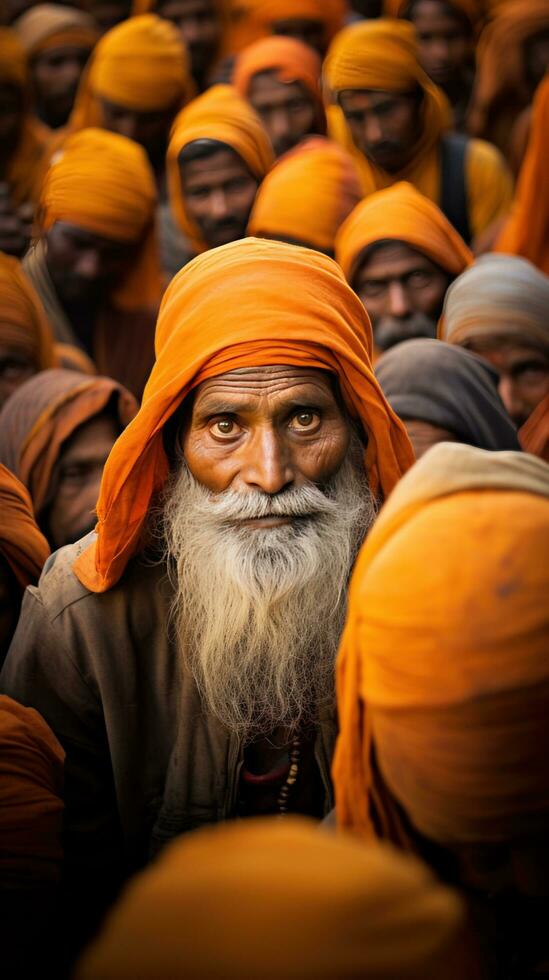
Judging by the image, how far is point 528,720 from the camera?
238 centimetres

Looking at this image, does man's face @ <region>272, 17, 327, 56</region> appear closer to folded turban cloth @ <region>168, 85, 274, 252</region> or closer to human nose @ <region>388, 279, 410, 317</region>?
folded turban cloth @ <region>168, 85, 274, 252</region>

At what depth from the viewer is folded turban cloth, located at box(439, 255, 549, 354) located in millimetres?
5793

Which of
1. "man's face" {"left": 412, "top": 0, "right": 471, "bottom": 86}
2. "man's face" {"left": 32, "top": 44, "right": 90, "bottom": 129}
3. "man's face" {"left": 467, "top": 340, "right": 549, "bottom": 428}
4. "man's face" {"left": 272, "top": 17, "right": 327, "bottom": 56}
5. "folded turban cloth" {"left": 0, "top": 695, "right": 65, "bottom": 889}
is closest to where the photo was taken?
"folded turban cloth" {"left": 0, "top": 695, "right": 65, "bottom": 889}

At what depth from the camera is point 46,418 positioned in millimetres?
5594

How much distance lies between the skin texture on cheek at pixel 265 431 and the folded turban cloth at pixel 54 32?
7.46 metres

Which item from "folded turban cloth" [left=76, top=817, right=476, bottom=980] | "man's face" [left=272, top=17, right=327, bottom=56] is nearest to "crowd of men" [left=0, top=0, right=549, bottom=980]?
"folded turban cloth" [left=76, top=817, right=476, bottom=980]

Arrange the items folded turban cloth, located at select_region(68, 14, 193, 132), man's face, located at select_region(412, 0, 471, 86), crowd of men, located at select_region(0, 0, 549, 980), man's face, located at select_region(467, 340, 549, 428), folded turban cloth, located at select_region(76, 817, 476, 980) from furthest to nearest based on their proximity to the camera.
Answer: folded turban cloth, located at select_region(68, 14, 193, 132), man's face, located at select_region(412, 0, 471, 86), man's face, located at select_region(467, 340, 549, 428), crowd of men, located at select_region(0, 0, 549, 980), folded turban cloth, located at select_region(76, 817, 476, 980)

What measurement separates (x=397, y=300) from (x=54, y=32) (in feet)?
17.1

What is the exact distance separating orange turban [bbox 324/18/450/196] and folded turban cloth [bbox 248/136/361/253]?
0.40 metres

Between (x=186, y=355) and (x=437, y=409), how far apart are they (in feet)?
4.76

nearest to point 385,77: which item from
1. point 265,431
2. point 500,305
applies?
point 500,305

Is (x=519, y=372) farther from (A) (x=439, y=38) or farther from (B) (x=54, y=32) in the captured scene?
(B) (x=54, y=32)

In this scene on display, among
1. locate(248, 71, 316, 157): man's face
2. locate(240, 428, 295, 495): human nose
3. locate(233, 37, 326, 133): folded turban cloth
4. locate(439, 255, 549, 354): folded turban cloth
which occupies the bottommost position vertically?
locate(248, 71, 316, 157): man's face

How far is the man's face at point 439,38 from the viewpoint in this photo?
30.2ft
